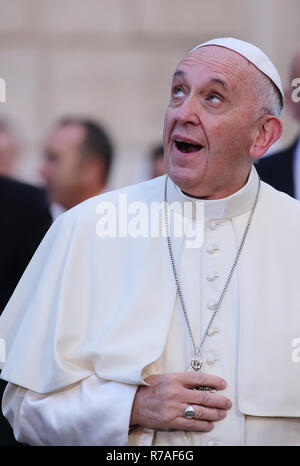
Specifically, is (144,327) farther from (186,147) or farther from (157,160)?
(157,160)

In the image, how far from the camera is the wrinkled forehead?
3561 mm

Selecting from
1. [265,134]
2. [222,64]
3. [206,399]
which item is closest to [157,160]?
[265,134]

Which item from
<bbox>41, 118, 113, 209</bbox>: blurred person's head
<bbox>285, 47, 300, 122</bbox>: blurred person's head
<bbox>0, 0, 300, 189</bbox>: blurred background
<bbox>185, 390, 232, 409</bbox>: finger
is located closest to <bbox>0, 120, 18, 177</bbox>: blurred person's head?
Answer: <bbox>0, 0, 300, 189</bbox>: blurred background

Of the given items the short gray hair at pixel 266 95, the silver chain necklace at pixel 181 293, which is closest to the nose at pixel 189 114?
the short gray hair at pixel 266 95

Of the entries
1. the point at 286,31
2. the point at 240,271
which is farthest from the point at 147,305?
the point at 286,31

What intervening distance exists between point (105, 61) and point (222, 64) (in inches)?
173

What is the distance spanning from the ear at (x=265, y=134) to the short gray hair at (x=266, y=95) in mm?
34

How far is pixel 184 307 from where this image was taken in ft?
11.6

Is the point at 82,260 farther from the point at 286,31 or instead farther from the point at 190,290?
the point at 286,31

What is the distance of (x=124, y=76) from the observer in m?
7.87

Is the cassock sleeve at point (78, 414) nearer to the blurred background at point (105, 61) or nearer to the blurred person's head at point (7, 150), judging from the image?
the blurred person's head at point (7, 150)

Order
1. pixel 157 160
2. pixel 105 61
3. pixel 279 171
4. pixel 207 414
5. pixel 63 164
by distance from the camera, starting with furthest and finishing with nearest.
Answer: pixel 105 61, pixel 63 164, pixel 157 160, pixel 279 171, pixel 207 414

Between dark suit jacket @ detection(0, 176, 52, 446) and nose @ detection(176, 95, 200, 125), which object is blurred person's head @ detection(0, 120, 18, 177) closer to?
dark suit jacket @ detection(0, 176, 52, 446)

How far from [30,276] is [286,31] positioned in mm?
4241
